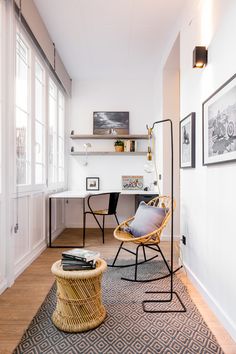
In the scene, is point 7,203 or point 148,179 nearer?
point 7,203

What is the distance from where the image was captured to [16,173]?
2.53m

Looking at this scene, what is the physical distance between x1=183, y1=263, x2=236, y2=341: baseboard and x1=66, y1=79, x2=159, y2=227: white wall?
2.69 meters

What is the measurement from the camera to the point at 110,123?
4895 millimetres

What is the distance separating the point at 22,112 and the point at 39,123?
57cm

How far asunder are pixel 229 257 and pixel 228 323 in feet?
1.42

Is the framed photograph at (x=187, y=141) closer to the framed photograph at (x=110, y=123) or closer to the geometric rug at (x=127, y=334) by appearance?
the geometric rug at (x=127, y=334)

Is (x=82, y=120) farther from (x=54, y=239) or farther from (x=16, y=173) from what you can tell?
(x=16, y=173)

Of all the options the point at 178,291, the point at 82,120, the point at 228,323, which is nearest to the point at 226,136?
the point at 228,323

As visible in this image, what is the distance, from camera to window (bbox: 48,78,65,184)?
3.99 meters

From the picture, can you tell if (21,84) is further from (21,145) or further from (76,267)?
(76,267)

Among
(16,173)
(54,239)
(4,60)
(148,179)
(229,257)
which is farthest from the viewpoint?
(148,179)

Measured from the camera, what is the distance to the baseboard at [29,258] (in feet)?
8.59

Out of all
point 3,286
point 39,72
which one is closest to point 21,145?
point 39,72

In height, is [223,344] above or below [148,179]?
below
